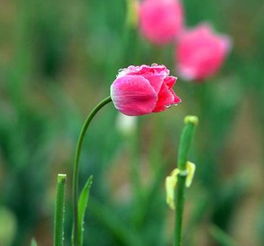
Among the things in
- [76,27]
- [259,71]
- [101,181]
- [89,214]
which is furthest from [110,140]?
[76,27]

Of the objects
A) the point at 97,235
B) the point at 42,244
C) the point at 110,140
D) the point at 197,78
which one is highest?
the point at 197,78

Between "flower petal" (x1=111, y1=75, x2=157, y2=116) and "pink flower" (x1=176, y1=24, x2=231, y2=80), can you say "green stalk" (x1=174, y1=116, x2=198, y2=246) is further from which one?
"pink flower" (x1=176, y1=24, x2=231, y2=80)

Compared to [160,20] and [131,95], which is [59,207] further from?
[160,20]

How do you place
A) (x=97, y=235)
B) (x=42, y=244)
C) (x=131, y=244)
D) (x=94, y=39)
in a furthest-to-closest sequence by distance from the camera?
(x=94, y=39) → (x=42, y=244) → (x=97, y=235) → (x=131, y=244)

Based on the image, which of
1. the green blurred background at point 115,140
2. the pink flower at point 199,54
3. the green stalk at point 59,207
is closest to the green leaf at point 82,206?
the green stalk at point 59,207

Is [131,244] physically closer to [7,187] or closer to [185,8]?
[7,187]

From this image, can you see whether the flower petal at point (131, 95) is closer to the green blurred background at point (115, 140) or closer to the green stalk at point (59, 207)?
the green stalk at point (59, 207)

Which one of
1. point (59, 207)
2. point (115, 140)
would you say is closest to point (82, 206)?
point (59, 207)
